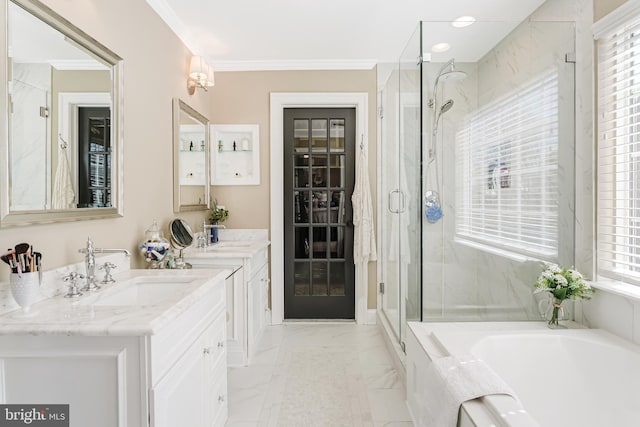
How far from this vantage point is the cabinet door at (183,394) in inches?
46.7

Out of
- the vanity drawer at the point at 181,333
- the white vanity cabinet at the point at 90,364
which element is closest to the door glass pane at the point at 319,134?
the vanity drawer at the point at 181,333

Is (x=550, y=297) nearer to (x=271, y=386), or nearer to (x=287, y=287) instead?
(x=271, y=386)

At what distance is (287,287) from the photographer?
371 cm

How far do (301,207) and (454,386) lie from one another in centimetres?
250

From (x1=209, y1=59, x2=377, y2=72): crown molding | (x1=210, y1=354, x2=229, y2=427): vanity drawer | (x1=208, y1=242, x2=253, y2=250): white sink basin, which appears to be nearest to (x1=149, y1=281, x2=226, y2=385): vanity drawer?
(x1=210, y1=354, x2=229, y2=427): vanity drawer

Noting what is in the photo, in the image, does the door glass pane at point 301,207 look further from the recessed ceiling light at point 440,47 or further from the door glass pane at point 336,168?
the recessed ceiling light at point 440,47

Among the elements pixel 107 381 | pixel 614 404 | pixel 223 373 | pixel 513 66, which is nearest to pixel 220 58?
pixel 513 66

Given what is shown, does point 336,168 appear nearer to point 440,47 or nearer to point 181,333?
point 440,47

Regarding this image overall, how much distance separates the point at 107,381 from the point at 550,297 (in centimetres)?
217

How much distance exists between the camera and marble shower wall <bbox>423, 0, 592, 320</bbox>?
2.14 m

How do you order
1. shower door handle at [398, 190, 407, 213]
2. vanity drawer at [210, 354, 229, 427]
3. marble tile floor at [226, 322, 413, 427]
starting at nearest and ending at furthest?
1. vanity drawer at [210, 354, 229, 427]
2. marble tile floor at [226, 322, 413, 427]
3. shower door handle at [398, 190, 407, 213]

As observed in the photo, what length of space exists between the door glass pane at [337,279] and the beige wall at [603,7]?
2.65 meters

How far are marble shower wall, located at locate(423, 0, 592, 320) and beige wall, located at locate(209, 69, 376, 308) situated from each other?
1.28 metres

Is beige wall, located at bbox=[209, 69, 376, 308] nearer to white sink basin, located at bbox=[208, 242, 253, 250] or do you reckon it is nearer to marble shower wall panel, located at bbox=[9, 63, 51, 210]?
white sink basin, located at bbox=[208, 242, 253, 250]
